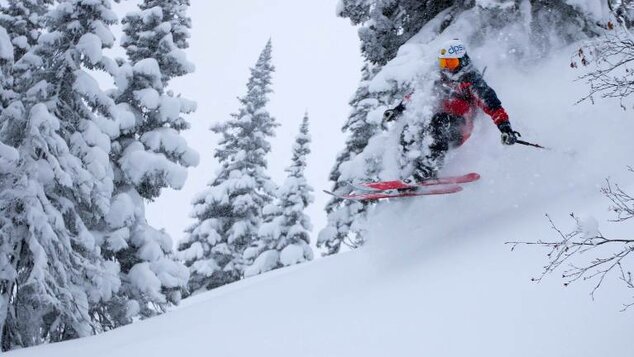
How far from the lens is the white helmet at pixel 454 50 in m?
6.90

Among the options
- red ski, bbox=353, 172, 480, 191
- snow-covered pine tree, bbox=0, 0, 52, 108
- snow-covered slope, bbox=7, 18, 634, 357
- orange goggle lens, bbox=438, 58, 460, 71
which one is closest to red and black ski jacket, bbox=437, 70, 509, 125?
orange goggle lens, bbox=438, 58, 460, 71

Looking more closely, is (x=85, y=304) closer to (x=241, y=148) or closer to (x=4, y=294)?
(x=4, y=294)

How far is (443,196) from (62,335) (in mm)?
9541

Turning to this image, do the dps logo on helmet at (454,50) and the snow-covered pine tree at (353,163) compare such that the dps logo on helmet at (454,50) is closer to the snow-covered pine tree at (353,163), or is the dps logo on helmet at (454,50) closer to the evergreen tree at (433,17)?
the evergreen tree at (433,17)

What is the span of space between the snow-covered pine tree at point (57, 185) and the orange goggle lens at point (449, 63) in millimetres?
8350

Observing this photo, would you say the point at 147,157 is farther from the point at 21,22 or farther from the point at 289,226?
the point at 289,226

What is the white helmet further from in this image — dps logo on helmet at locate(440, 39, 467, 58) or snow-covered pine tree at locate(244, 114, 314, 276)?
snow-covered pine tree at locate(244, 114, 314, 276)

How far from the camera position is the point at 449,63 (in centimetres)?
703

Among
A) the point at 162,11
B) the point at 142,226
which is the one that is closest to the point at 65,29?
the point at 162,11

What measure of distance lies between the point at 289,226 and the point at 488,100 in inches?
695

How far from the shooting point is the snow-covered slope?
3400mm

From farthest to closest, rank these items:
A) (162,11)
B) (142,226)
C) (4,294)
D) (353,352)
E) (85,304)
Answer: (162,11)
(142,226)
(85,304)
(4,294)
(353,352)

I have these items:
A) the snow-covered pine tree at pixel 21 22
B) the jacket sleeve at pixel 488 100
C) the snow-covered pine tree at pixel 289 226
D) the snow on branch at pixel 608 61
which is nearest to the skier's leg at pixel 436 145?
the jacket sleeve at pixel 488 100

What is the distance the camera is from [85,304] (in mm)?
10875
